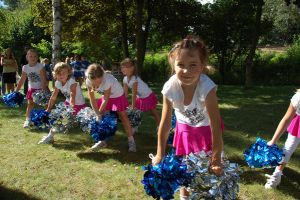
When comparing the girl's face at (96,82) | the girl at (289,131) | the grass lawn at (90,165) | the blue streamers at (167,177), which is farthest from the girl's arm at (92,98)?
the blue streamers at (167,177)

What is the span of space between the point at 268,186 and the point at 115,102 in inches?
122

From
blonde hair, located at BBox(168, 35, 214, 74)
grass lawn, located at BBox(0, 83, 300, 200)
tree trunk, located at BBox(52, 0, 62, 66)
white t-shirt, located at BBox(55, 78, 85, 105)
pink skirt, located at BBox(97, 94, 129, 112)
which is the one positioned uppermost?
tree trunk, located at BBox(52, 0, 62, 66)

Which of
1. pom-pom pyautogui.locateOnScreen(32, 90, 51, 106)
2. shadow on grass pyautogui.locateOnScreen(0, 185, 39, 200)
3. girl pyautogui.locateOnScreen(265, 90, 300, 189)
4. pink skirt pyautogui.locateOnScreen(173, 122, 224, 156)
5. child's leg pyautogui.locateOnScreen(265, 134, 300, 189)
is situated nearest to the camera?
pink skirt pyautogui.locateOnScreen(173, 122, 224, 156)

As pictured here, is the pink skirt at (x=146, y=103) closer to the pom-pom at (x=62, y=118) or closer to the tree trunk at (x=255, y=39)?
the pom-pom at (x=62, y=118)

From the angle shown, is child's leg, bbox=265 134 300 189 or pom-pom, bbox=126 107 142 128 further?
pom-pom, bbox=126 107 142 128

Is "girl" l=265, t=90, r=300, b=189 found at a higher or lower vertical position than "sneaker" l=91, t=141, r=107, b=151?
higher

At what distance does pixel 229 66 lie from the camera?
23.4 meters

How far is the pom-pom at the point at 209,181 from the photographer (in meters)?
3.42

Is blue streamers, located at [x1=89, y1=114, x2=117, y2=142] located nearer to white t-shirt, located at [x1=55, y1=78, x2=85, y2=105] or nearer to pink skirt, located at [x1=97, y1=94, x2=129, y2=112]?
pink skirt, located at [x1=97, y1=94, x2=129, y2=112]

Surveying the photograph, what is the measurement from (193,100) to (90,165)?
302 centimetres

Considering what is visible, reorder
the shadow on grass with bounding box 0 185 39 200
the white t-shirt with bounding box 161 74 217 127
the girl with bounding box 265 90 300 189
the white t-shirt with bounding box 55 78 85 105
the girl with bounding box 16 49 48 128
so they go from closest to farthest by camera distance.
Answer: the white t-shirt with bounding box 161 74 217 127 < the girl with bounding box 265 90 300 189 < the shadow on grass with bounding box 0 185 39 200 < the white t-shirt with bounding box 55 78 85 105 < the girl with bounding box 16 49 48 128

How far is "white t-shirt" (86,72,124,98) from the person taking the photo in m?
6.60

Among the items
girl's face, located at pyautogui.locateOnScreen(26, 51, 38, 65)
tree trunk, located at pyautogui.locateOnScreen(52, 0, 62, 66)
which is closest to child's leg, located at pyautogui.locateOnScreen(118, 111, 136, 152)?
girl's face, located at pyautogui.locateOnScreen(26, 51, 38, 65)

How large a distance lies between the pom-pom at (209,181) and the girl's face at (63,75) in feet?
13.4
